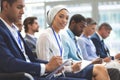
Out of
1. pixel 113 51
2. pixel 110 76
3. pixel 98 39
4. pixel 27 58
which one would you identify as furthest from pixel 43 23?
pixel 27 58

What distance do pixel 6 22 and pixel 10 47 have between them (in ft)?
0.78

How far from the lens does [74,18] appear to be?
339 centimetres

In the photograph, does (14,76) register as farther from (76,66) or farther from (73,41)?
(73,41)

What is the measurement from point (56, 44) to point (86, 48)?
1332mm

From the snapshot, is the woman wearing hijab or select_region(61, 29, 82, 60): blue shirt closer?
the woman wearing hijab

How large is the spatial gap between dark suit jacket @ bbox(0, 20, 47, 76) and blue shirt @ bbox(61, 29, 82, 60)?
3.71 feet

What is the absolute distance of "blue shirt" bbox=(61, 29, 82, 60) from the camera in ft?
10.3

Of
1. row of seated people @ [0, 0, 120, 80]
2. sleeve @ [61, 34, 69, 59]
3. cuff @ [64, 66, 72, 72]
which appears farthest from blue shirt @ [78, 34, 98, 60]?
cuff @ [64, 66, 72, 72]

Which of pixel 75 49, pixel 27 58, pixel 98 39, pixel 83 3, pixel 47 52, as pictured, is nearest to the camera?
pixel 27 58

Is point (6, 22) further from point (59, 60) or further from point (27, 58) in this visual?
point (59, 60)

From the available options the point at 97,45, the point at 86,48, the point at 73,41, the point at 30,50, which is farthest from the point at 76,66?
the point at 97,45

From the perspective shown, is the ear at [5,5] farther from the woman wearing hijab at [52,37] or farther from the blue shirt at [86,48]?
the blue shirt at [86,48]

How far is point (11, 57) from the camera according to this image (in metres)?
1.89

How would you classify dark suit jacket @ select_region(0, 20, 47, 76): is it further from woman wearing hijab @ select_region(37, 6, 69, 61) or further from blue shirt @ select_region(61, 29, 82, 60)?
blue shirt @ select_region(61, 29, 82, 60)
